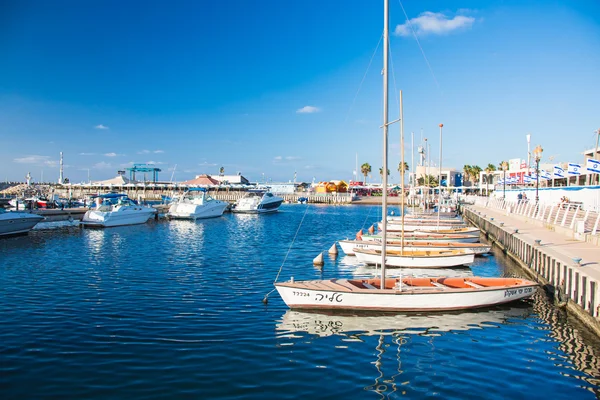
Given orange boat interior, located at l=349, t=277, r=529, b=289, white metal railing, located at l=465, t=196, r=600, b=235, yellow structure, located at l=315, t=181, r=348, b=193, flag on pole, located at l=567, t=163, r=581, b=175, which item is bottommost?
orange boat interior, located at l=349, t=277, r=529, b=289

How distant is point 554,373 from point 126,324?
12854 millimetres

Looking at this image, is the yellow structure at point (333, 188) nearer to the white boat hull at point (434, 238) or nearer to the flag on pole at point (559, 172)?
the flag on pole at point (559, 172)

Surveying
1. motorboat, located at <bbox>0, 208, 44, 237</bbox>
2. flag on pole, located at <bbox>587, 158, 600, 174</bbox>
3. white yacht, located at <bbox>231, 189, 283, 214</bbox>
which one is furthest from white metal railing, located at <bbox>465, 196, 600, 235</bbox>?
motorboat, located at <bbox>0, 208, 44, 237</bbox>

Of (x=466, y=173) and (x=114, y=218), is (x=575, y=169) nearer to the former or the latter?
(x=114, y=218)

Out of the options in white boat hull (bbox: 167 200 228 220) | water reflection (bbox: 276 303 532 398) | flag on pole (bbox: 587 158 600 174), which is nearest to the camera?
water reflection (bbox: 276 303 532 398)

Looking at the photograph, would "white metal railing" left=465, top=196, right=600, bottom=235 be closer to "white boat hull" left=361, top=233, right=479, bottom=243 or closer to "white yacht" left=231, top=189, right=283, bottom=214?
"white boat hull" left=361, top=233, right=479, bottom=243

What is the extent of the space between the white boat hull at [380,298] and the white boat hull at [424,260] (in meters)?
8.96

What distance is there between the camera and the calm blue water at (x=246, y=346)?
10.5 meters

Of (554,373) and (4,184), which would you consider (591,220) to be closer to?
(554,373)

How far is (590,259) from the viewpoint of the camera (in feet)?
60.4

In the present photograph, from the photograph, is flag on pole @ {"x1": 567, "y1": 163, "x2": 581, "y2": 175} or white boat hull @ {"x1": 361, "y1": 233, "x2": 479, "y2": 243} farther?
flag on pole @ {"x1": 567, "y1": 163, "x2": 581, "y2": 175}

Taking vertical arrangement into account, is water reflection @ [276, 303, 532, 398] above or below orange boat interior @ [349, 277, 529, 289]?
below

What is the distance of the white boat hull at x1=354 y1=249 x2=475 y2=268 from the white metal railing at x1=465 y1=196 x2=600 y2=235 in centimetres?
647

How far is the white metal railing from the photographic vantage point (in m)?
26.2
